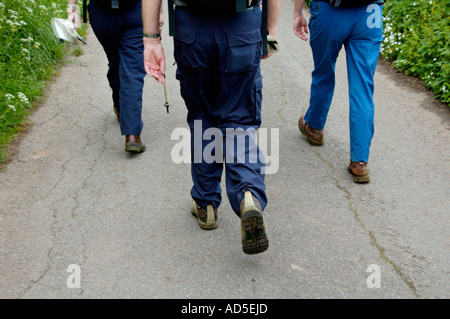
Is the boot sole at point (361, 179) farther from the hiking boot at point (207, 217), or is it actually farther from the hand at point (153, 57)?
the hand at point (153, 57)

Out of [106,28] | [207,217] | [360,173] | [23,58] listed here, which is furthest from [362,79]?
[23,58]

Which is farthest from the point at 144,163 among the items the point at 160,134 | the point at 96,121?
the point at 96,121

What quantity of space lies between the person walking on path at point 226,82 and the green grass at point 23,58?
2.13 metres

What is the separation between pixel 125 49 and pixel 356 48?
72.7 inches

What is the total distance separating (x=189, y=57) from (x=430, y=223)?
6.52 feet

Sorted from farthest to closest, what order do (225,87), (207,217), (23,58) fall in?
(23,58), (207,217), (225,87)

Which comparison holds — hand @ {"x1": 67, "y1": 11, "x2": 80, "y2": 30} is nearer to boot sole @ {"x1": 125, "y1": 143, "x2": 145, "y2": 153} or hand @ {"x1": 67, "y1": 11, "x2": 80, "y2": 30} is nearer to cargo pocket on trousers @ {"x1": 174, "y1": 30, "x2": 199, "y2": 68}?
boot sole @ {"x1": 125, "y1": 143, "x2": 145, "y2": 153}

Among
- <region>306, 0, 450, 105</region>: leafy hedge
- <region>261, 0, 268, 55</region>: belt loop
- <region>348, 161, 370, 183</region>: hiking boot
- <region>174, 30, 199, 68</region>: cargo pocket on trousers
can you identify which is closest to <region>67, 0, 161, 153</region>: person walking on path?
<region>174, 30, 199, 68</region>: cargo pocket on trousers

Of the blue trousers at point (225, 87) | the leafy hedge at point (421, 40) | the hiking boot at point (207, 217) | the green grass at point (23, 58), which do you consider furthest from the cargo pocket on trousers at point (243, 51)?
the leafy hedge at point (421, 40)

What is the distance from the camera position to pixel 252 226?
2799 millimetres

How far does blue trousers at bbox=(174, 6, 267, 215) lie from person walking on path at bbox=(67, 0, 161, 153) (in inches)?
54.7

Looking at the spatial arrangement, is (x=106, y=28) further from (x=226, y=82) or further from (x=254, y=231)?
(x=254, y=231)

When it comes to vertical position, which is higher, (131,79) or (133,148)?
(131,79)

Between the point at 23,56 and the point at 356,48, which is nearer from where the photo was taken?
the point at 356,48
